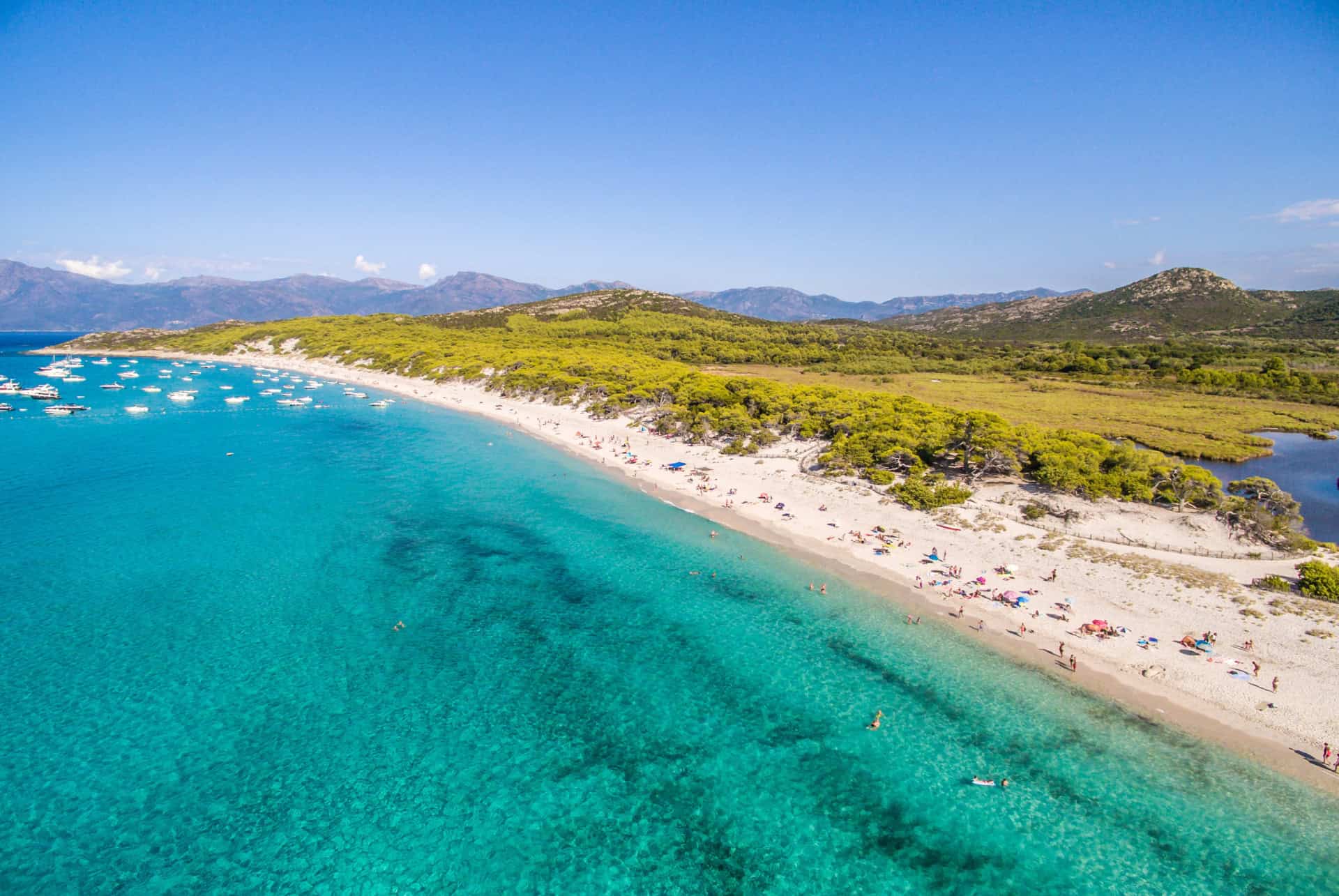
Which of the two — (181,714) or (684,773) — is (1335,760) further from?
(181,714)

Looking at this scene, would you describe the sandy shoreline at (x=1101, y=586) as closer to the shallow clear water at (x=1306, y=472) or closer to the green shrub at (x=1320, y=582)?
the green shrub at (x=1320, y=582)

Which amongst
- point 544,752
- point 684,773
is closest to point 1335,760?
point 684,773

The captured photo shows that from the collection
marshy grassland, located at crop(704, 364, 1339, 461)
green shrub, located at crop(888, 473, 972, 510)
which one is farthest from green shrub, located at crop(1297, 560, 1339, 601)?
marshy grassland, located at crop(704, 364, 1339, 461)

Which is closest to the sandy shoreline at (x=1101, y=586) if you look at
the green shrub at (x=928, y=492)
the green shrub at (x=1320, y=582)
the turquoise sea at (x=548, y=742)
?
the green shrub at (x=928, y=492)

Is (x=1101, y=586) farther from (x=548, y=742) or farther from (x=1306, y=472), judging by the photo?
(x=1306, y=472)

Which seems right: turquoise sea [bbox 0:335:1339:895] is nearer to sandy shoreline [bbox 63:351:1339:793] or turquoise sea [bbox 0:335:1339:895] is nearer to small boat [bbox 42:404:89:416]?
sandy shoreline [bbox 63:351:1339:793]

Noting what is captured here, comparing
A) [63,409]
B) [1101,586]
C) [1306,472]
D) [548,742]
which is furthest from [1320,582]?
[63,409]
